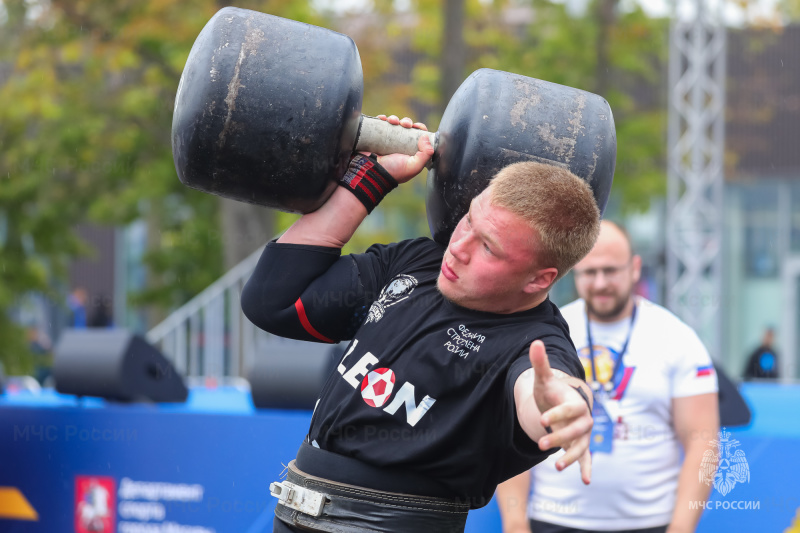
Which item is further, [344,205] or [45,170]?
[45,170]

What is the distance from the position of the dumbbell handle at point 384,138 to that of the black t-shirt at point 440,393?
1.44 ft

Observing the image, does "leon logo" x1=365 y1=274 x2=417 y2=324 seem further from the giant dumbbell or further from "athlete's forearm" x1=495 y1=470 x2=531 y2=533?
"athlete's forearm" x1=495 y1=470 x2=531 y2=533

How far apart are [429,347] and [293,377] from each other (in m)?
2.72

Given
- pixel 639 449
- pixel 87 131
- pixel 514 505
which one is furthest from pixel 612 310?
pixel 87 131

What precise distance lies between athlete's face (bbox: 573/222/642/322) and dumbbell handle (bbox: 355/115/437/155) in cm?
134

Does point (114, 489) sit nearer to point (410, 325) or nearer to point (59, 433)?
point (59, 433)

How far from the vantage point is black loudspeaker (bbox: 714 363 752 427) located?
4.20 meters

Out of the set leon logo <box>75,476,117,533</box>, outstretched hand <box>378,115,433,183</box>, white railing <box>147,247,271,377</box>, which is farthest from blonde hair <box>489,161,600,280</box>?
white railing <box>147,247,271,377</box>

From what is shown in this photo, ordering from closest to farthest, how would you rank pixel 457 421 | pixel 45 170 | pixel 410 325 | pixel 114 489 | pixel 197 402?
pixel 457 421 < pixel 410 325 < pixel 114 489 < pixel 197 402 < pixel 45 170

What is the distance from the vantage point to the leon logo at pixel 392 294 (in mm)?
2375

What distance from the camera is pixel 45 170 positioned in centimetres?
1141

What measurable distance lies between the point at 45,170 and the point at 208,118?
9989 mm

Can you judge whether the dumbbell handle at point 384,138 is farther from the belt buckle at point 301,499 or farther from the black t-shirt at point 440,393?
the belt buckle at point 301,499

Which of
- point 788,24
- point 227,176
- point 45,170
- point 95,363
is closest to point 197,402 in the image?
point 95,363
